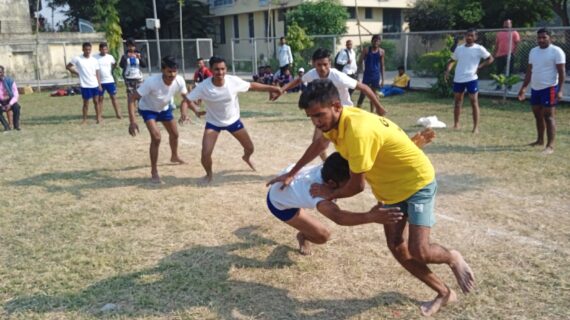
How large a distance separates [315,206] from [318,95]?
93cm

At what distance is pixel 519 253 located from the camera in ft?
14.8

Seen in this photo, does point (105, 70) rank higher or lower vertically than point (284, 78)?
higher

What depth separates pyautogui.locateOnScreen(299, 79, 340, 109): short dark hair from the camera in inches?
126

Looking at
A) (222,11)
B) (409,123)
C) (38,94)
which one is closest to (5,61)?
(38,94)

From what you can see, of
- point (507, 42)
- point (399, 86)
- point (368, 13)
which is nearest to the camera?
point (507, 42)

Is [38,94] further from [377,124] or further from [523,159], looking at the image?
[377,124]

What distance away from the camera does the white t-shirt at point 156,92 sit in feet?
23.6

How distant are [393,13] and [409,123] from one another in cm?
2753

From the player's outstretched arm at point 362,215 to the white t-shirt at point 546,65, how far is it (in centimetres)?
609

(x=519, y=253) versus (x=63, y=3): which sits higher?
(x=63, y=3)

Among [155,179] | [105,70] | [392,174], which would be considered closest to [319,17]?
[105,70]

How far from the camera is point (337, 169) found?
354 cm

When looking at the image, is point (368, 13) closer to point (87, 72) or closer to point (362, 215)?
point (87, 72)

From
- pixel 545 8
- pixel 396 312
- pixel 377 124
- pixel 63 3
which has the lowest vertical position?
pixel 396 312
